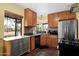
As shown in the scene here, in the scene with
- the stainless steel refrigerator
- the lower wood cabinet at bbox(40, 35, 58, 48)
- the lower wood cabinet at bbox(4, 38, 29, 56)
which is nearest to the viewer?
the lower wood cabinet at bbox(4, 38, 29, 56)

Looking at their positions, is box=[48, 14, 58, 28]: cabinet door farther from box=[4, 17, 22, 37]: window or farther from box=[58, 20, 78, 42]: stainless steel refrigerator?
box=[4, 17, 22, 37]: window

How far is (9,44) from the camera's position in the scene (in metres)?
2.96

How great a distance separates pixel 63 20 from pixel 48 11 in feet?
1.78

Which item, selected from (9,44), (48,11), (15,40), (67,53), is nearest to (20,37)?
(15,40)

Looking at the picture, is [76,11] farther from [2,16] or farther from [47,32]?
[2,16]

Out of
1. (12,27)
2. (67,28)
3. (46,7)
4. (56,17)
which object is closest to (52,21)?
(56,17)

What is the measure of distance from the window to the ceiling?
0.40 meters

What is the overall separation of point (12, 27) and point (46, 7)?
82 centimetres

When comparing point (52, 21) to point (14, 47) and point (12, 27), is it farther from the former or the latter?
point (14, 47)

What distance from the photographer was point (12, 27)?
291 centimetres

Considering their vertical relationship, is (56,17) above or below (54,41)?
above

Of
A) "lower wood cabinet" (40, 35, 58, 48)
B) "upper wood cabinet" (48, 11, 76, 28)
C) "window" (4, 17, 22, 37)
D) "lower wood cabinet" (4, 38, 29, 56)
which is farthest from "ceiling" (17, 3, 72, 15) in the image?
"lower wood cabinet" (4, 38, 29, 56)

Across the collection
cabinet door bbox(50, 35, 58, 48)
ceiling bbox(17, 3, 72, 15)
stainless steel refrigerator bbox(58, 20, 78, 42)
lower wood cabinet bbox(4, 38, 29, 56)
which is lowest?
lower wood cabinet bbox(4, 38, 29, 56)

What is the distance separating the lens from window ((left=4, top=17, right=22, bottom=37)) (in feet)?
8.99
